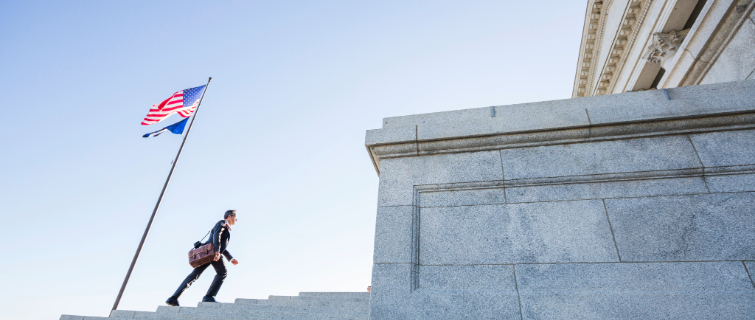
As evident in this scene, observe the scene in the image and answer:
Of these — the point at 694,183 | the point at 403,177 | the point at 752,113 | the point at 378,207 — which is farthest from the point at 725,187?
the point at 378,207

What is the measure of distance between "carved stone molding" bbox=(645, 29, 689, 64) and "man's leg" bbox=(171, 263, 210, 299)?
575 inches

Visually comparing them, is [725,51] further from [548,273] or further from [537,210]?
[548,273]

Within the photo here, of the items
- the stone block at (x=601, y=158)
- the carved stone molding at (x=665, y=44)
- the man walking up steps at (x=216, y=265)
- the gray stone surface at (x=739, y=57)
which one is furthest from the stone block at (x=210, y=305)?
the carved stone molding at (x=665, y=44)

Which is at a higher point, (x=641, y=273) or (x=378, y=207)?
(x=378, y=207)

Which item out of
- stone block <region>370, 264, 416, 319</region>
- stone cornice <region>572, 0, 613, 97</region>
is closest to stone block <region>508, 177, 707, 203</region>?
stone block <region>370, 264, 416, 319</region>

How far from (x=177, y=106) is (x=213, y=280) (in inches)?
336

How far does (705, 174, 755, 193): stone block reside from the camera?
4.11 m

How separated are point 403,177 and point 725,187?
3.67 meters

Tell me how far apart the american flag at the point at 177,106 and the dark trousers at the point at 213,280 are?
7.23 m

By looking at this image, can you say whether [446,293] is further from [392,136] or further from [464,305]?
[392,136]

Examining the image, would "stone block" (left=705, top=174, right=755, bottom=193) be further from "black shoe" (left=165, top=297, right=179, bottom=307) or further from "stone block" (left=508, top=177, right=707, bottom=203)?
"black shoe" (left=165, top=297, right=179, bottom=307)

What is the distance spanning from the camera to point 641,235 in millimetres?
4008

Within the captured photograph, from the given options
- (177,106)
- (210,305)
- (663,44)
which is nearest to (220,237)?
(210,305)

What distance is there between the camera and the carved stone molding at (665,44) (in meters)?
11.5
